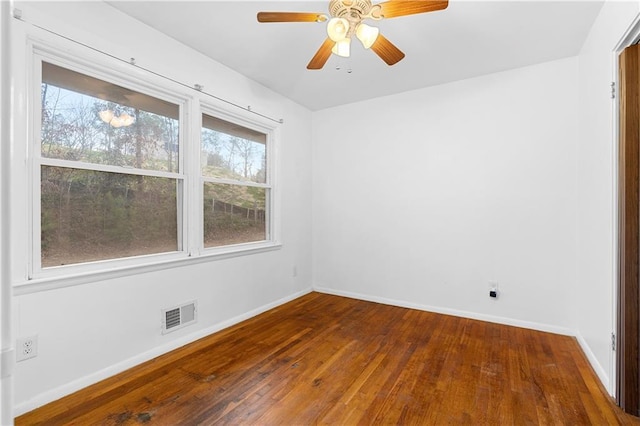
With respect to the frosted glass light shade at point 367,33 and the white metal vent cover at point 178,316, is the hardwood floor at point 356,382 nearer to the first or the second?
the white metal vent cover at point 178,316

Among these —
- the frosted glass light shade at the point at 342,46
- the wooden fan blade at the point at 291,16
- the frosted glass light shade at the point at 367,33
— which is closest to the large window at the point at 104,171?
the wooden fan blade at the point at 291,16

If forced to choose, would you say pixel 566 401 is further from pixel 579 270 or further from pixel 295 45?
pixel 295 45

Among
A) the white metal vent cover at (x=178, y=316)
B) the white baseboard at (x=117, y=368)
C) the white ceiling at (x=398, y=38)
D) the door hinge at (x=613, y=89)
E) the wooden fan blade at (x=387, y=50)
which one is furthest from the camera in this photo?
the white metal vent cover at (x=178, y=316)

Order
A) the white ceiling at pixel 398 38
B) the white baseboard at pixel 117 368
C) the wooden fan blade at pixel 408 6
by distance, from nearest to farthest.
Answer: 1. the wooden fan blade at pixel 408 6
2. the white baseboard at pixel 117 368
3. the white ceiling at pixel 398 38

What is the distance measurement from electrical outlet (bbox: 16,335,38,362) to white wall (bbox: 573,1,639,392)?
3523 millimetres

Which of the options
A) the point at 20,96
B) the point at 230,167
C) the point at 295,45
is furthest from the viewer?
the point at 230,167

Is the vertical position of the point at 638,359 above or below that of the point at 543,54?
below

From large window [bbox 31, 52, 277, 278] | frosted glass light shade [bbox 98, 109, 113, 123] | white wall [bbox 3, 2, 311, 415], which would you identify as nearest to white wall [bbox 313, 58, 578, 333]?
white wall [bbox 3, 2, 311, 415]

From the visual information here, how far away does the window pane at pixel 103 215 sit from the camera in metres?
1.93

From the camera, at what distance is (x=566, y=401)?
1.84 meters

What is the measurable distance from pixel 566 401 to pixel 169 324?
9.39ft

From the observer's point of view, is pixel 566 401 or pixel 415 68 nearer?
pixel 566 401

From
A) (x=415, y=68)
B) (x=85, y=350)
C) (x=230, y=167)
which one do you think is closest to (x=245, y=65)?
(x=230, y=167)

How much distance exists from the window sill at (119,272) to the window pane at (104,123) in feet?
2.55
